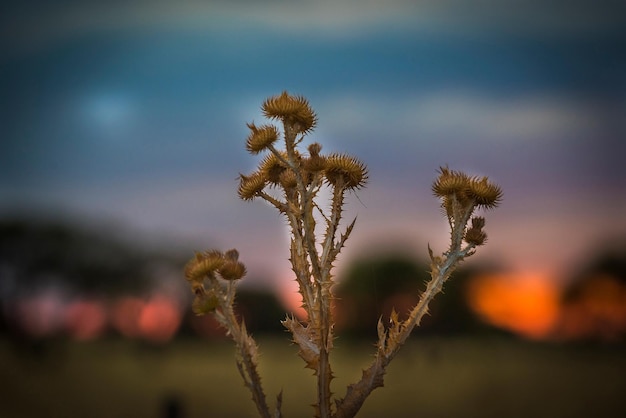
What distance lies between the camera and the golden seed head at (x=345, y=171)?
5344 millimetres

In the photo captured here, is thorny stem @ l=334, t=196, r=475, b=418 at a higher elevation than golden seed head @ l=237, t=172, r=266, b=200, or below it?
below

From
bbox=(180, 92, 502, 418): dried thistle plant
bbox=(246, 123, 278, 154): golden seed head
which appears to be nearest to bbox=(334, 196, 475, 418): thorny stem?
bbox=(180, 92, 502, 418): dried thistle plant

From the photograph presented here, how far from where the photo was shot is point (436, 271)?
5.57 m

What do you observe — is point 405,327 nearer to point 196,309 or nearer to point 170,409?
point 196,309

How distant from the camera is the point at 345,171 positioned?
536 centimetres

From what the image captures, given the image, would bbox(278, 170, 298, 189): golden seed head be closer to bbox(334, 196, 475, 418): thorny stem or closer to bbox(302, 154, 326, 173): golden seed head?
bbox(302, 154, 326, 173): golden seed head

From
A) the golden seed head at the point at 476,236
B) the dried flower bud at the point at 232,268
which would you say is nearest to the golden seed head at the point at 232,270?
Answer: the dried flower bud at the point at 232,268

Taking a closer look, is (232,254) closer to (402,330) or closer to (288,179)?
(288,179)

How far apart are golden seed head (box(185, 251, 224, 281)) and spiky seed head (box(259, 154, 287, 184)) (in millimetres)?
662

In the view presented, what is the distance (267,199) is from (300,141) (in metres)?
0.56

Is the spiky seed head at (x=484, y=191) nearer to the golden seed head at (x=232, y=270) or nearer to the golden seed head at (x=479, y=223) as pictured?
the golden seed head at (x=479, y=223)

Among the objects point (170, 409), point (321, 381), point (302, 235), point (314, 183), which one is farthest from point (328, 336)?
point (170, 409)

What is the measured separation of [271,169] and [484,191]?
1.42 m

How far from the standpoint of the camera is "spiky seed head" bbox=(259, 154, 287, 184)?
550 centimetres
